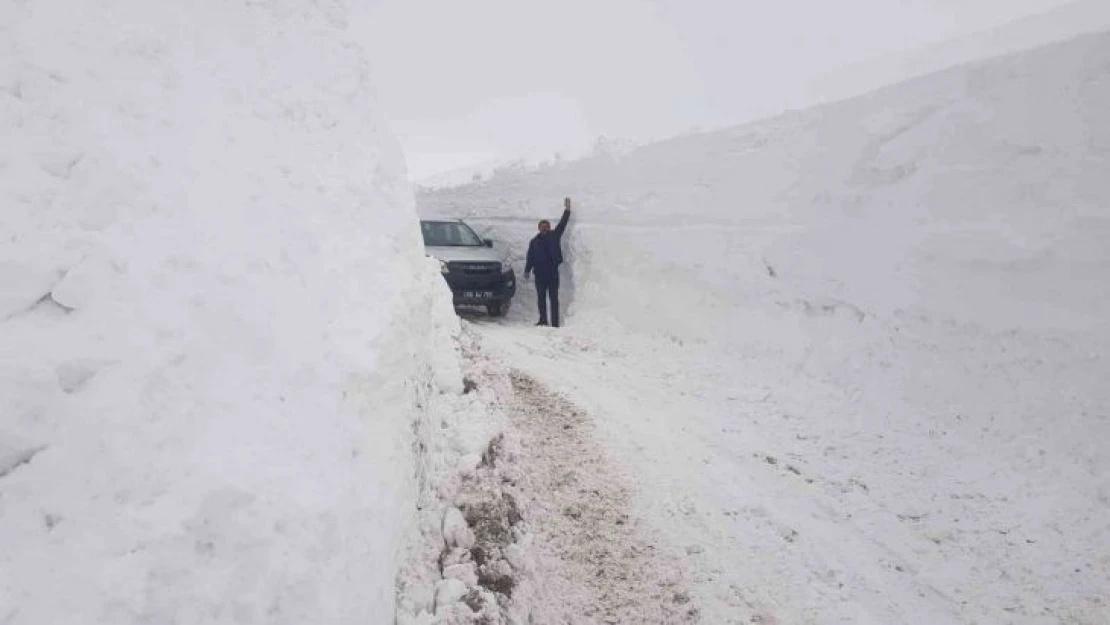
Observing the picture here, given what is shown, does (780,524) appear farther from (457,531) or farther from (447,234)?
(447,234)

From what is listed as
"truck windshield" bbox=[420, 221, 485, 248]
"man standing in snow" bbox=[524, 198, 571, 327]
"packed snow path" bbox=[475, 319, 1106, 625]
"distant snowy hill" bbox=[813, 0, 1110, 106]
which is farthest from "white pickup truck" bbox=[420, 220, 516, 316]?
"distant snowy hill" bbox=[813, 0, 1110, 106]

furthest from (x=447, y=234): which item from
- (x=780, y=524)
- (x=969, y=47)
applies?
(x=969, y=47)

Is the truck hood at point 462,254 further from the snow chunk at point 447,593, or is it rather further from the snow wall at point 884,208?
the snow chunk at point 447,593

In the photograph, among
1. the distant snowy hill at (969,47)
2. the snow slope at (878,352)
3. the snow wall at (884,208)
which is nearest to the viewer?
the snow slope at (878,352)

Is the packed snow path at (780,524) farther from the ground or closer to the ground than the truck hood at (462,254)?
closer to the ground

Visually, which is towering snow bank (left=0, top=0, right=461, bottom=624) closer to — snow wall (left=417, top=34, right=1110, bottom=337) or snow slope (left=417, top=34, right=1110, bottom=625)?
snow slope (left=417, top=34, right=1110, bottom=625)

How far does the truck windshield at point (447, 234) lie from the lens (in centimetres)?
1105

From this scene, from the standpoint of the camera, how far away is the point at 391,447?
3.04 meters

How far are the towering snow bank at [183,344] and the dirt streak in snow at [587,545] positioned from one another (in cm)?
116

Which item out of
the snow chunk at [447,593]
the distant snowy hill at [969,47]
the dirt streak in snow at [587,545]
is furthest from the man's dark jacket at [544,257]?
the distant snowy hill at [969,47]

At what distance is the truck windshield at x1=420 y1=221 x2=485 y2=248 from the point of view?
11.0 metres

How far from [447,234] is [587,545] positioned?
8.18 meters

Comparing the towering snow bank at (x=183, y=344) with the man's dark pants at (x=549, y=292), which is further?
the man's dark pants at (x=549, y=292)

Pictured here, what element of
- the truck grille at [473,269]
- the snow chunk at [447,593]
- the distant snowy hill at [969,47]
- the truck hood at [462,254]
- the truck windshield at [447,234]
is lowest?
the snow chunk at [447,593]
